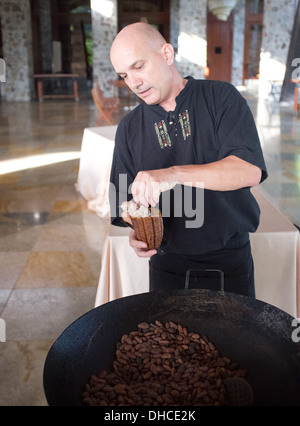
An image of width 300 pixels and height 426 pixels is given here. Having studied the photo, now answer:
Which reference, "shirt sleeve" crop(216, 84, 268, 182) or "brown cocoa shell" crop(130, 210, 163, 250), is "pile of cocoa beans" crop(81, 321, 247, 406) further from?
"shirt sleeve" crop(216, 84, 268, 182)

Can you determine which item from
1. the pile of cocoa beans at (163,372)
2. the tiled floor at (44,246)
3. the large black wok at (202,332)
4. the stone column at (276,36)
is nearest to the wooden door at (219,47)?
the stone column at (276,36)

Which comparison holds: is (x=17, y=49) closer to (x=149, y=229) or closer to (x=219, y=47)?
(x=219, y=47)

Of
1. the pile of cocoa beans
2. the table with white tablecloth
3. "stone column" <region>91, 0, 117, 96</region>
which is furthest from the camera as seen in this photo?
Answer: "stone column" <region>91, 0, 117, 96</region>

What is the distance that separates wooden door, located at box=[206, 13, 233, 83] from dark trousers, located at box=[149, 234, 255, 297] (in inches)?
729

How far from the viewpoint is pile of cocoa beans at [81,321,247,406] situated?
1089 mm

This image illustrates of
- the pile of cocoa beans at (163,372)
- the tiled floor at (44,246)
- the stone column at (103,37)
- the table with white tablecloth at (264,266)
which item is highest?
the stone column at (103,37)

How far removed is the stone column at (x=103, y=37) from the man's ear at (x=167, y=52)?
42.2ft

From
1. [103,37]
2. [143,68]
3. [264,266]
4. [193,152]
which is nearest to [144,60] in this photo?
[143,68]

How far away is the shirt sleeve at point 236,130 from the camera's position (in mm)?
1343

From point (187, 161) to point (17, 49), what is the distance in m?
14.9

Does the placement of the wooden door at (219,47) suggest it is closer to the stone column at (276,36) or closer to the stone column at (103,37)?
the stone column at (276,36)

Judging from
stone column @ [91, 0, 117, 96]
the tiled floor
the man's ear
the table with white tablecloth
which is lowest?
the tiled floor

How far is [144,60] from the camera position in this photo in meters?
1.38

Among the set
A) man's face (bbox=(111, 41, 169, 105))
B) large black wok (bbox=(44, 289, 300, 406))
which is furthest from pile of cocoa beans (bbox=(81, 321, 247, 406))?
man's face (bbox=(111, 41, 169, 105))
